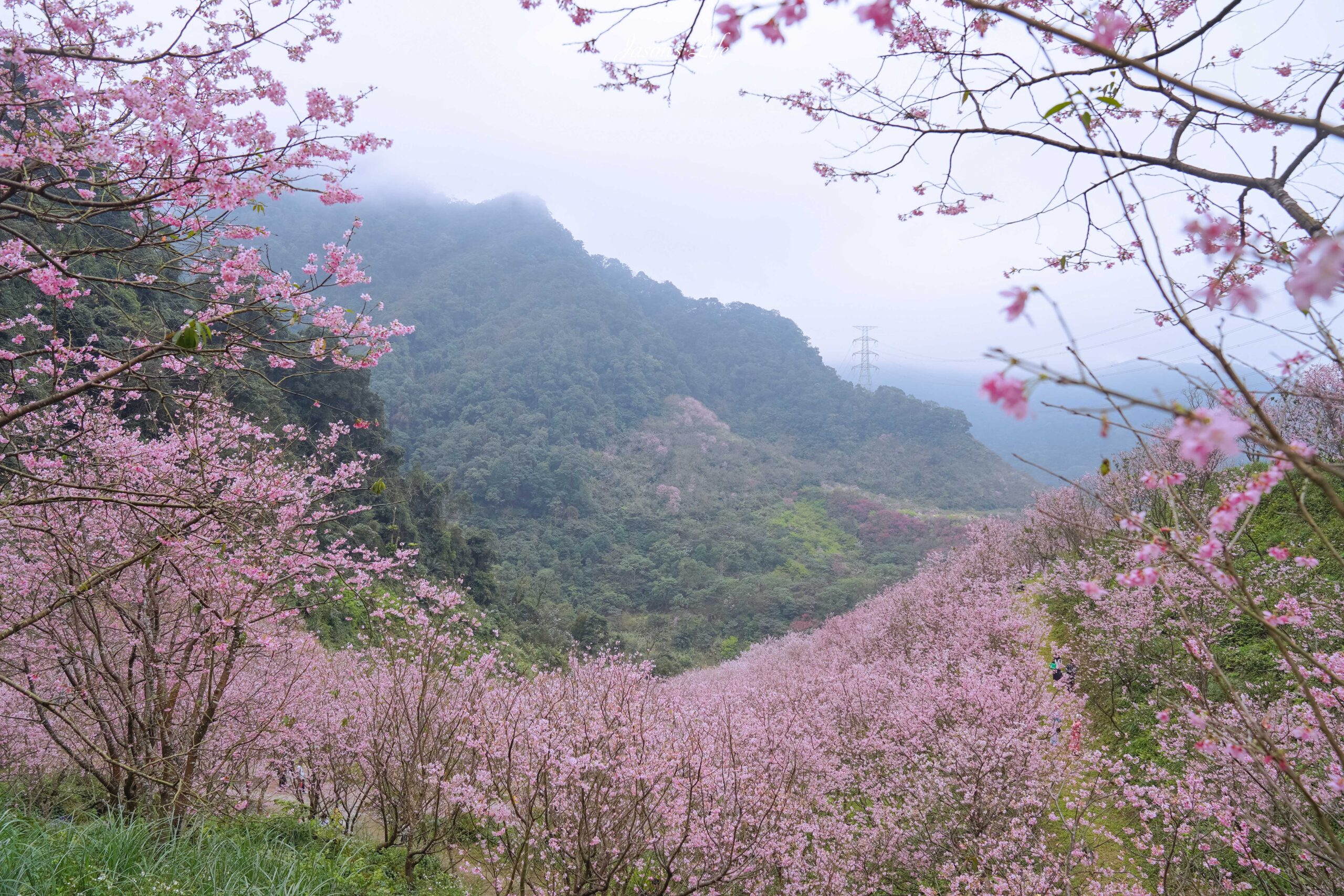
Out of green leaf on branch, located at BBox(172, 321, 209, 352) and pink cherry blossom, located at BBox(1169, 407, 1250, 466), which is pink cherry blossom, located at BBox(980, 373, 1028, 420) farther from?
green leaf on branch, located at BBox(172, 321, 209, 352)

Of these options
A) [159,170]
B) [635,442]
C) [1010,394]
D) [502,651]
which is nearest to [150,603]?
[159,170]

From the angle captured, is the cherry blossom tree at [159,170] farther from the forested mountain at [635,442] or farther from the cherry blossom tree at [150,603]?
the forested mountain at [635,442]

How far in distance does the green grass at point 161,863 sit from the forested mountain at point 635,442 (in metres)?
14.3

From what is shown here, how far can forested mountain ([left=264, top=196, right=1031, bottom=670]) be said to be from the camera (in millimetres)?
30125

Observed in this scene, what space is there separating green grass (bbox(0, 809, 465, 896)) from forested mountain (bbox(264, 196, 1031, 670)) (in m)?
14.3

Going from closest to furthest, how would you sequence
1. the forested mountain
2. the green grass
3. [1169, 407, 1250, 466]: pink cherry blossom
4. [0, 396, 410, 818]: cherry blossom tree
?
1. [1169, 407, 1250, 466]: pink cherry blossom
2. the green grass
3. [0, 396, 410, 818]: cherry blossom tree
4. the forested mountain

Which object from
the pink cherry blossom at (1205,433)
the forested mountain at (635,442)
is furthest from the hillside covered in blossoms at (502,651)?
the forested mountain at (635,442)

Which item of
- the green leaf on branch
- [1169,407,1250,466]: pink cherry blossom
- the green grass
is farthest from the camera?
the green grass

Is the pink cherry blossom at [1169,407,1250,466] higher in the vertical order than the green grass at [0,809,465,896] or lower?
higher

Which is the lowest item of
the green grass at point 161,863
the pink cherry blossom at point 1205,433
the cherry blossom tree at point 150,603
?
the green grass at point 161,863

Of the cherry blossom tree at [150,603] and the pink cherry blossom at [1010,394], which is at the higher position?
the pink cherry blossom at [1010,394]

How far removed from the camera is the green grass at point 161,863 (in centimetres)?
329

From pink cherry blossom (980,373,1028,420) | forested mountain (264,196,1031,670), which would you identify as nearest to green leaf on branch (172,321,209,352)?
pink cherry blossom (980,373,1028,420)

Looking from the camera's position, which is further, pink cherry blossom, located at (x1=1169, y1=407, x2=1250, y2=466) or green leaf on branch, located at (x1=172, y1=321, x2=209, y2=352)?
green leaf on branch, located at (x1=172, y1=321, x2=209, y2=352)
